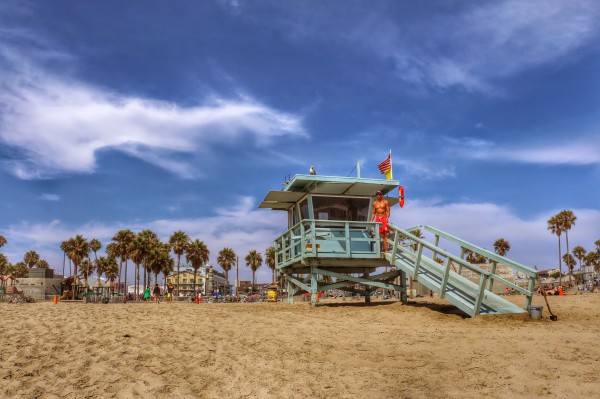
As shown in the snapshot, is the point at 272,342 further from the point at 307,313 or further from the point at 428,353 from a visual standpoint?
the point at 307,313

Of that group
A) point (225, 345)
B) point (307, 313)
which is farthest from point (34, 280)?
point (225, 345)

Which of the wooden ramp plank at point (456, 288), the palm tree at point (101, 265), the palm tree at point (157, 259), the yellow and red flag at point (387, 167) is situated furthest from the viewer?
the palm tree at point (101, 265)

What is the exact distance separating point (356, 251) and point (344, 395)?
9.96 meters

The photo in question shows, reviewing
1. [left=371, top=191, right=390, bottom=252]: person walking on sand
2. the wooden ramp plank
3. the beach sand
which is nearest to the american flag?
[left=371, top=191, right=390, bottom=252]: person walking on sand

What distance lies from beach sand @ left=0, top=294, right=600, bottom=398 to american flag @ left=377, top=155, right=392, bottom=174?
8116 mm

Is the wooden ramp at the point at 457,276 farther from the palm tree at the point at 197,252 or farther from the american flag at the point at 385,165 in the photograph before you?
the palm tree at the point at 197,252

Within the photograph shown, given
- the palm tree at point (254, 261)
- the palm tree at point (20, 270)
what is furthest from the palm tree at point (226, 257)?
the palm tree at point (20, 270)

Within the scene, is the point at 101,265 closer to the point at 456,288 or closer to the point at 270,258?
the point at 270,258

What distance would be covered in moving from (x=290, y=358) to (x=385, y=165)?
38.0 ft

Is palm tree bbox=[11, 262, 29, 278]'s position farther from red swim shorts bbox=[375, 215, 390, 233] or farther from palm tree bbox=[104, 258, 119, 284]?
red swim shorts bbox=[375, 215, 390, 233]

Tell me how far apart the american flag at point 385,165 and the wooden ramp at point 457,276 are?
3014 mm

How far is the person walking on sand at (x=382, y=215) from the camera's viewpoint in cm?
1606

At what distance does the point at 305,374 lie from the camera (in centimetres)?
732

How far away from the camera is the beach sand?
657 cm
